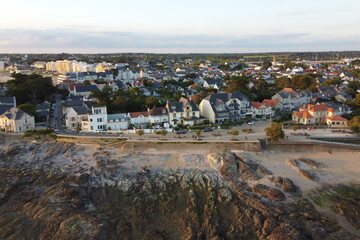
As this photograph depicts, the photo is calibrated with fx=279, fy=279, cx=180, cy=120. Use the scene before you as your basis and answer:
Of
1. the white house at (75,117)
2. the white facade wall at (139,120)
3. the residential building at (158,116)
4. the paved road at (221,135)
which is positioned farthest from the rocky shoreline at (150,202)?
the residential building at (158,116)

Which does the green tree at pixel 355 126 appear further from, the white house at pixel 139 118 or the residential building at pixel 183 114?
the white house at pixel 139 118

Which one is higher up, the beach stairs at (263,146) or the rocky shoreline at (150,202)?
the beach stairs at (263,146)

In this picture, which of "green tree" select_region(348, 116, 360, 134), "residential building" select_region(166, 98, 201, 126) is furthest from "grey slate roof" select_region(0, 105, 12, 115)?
"green tree" select_region(348, 116, 360, 134)

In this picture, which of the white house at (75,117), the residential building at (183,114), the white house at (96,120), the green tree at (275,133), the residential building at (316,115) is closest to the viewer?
the green tree at (275,133)

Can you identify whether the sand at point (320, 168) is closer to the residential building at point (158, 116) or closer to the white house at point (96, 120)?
the residential building at point (158, 116)

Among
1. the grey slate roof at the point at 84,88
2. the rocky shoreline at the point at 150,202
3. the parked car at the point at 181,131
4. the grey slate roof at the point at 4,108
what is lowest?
the rocky shoreline at the point at 150,202

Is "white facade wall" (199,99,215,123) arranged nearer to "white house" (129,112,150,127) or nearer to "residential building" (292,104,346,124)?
"white house" (129,112,150,127)

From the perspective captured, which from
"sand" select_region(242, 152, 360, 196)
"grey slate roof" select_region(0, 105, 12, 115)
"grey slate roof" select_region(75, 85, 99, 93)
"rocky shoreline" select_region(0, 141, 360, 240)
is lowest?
"rocky shoreline" select_region(0, 141, 360, 240)

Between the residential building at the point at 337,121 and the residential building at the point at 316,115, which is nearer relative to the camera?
the residential building at the point at 337,121

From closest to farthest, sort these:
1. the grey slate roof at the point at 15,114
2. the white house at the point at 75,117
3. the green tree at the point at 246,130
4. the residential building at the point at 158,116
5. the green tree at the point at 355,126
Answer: the green tree at the point at 355,126, the green tree at the point at 246,130, the grey slate roof at the point at 15,114, the white house at the point at 75,117, the residential building at the point at 158,116

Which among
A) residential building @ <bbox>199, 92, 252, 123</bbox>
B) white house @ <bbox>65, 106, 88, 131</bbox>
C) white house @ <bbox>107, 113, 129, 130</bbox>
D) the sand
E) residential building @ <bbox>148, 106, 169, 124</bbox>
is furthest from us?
residential building @ <bbox>199, 92, 252, 123</bbox>

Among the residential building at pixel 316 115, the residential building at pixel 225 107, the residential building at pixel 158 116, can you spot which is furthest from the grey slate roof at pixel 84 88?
the residential building at pixel 316 115
